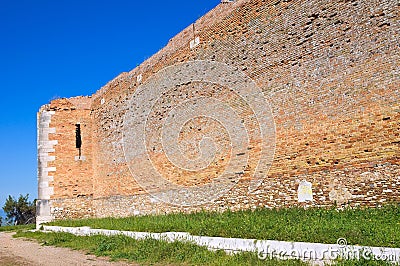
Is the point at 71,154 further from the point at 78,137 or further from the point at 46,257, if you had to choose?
the point at 46,257

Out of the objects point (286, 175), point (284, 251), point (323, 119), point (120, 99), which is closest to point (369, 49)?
point (323, 119)

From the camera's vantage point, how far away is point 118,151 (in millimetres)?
16328

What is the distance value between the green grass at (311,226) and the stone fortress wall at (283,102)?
1.55 feet

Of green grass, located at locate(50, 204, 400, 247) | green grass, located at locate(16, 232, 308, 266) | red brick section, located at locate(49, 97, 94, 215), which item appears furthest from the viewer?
red brick section, located at locate(49, 97, 94, 215)

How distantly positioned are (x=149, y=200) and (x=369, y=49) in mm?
→ 8607

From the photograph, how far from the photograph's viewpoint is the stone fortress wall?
306 inches

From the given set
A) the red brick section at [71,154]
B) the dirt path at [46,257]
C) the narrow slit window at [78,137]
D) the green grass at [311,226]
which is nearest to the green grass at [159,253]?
the dirt path at [46,257]

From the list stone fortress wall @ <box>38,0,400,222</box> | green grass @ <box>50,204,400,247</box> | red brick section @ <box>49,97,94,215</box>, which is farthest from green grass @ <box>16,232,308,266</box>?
red brick section @ <box>49,97,94,215</box>

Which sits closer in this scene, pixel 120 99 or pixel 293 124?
pixel 293 124

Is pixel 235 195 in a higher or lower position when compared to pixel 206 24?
lower

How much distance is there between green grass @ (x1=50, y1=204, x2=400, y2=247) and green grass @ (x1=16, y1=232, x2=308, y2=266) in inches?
18.9

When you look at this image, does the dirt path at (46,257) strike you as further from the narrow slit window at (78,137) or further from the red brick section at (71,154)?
the narrow slit window at (78,137)

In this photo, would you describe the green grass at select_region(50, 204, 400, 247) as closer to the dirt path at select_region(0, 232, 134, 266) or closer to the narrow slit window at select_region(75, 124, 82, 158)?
the dirt path at select_region(0, 232, 134, 266)

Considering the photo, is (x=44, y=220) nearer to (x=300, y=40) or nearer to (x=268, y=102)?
(x=268, y=102)
